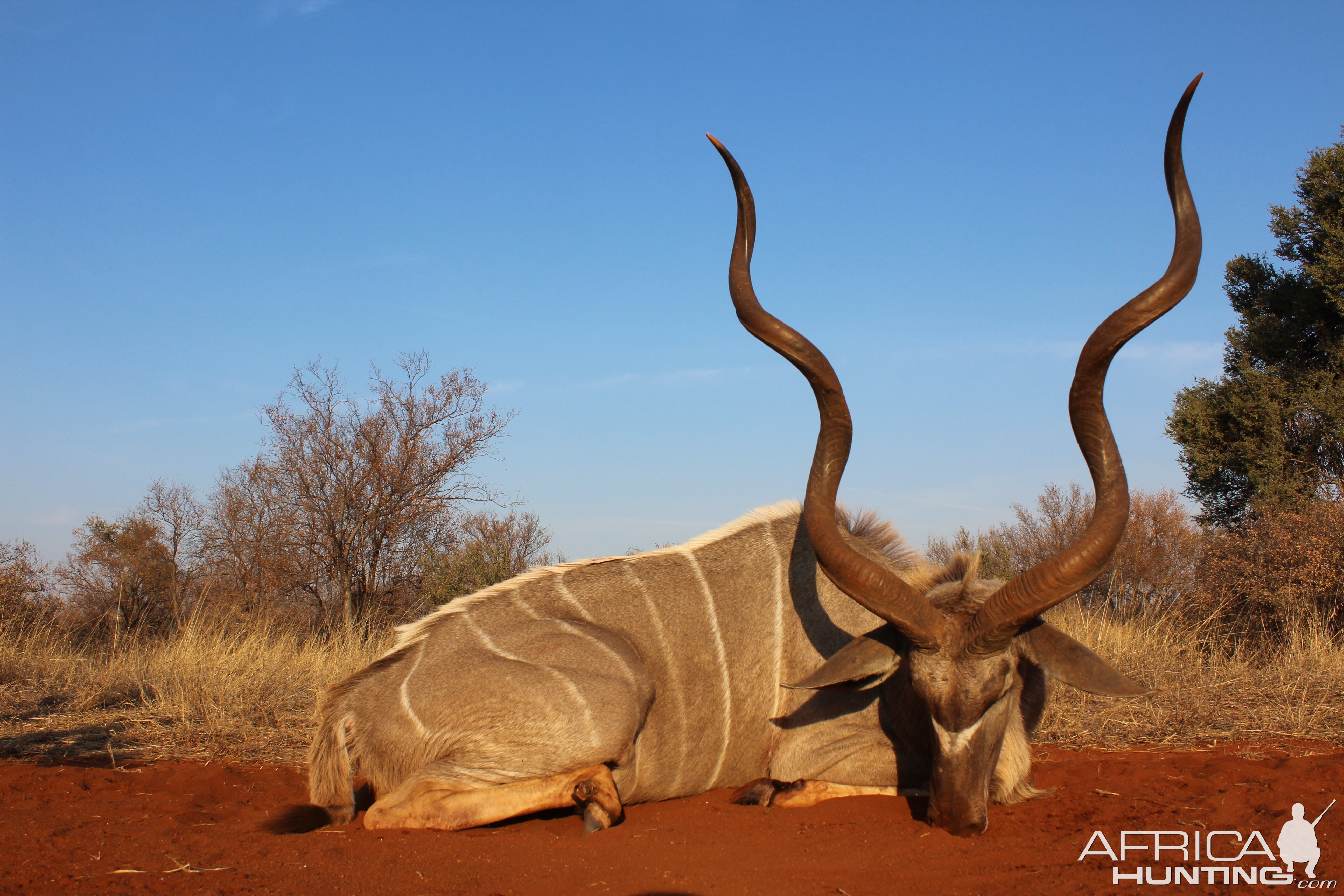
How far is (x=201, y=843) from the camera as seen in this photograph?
3.38 m

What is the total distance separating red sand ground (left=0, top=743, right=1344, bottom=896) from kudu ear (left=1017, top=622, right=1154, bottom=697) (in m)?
0.48

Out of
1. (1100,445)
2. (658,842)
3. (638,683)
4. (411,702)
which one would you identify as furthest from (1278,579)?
(411,702)

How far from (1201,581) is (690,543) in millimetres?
7402

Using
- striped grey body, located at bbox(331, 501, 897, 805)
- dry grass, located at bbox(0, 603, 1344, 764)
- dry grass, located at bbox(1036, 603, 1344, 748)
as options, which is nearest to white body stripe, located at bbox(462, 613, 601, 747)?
striped grey body, located at bbox(331, 501, 897, 805)

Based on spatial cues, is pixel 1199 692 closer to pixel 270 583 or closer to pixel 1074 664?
pixel 1074 664

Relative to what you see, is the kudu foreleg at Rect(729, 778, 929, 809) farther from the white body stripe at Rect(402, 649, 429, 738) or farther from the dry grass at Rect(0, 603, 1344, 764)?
the dry grass at Rect(0, 603, 1344, 764)

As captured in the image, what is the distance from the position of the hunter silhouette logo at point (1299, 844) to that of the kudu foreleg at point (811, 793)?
4.62 feet

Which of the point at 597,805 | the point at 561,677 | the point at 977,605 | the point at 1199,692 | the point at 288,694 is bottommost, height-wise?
the point at 1199,692

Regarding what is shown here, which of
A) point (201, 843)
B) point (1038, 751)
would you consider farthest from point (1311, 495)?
point (201, 843)

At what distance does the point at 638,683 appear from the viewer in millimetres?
4219

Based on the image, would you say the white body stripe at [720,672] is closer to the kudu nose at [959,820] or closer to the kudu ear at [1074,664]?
the kudu nose at [959,820]

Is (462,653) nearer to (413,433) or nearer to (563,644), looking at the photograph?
→ (563,644)

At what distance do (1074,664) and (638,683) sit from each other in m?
1.85

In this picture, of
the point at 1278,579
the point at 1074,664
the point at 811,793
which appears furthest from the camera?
the point at 1278,579
